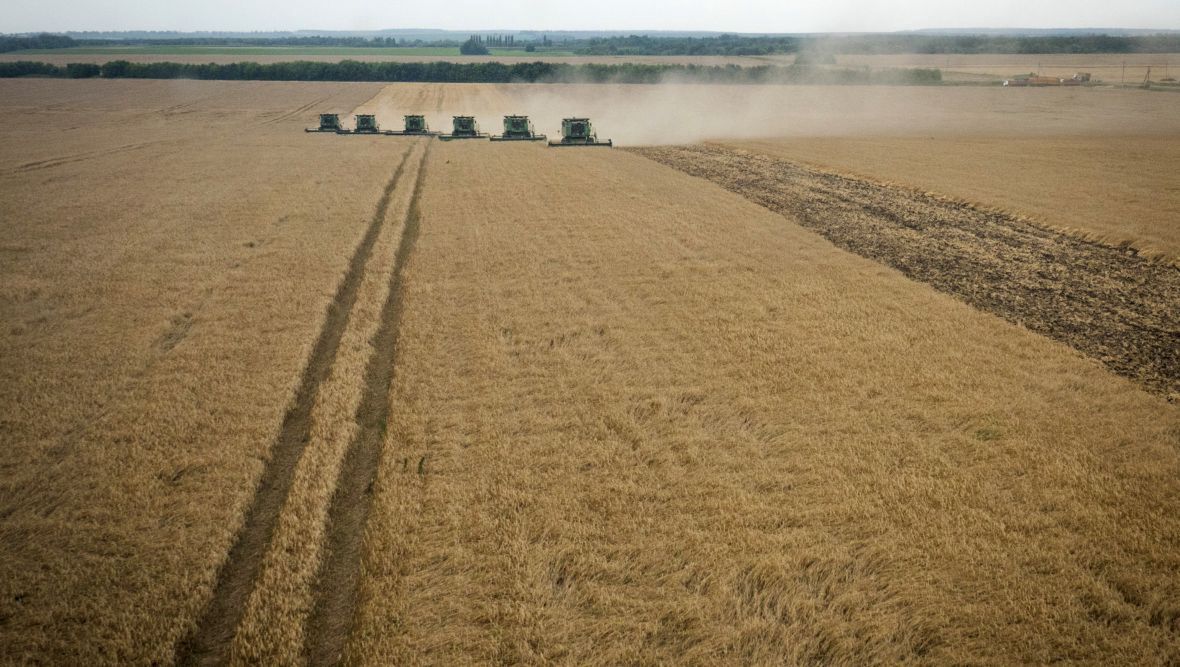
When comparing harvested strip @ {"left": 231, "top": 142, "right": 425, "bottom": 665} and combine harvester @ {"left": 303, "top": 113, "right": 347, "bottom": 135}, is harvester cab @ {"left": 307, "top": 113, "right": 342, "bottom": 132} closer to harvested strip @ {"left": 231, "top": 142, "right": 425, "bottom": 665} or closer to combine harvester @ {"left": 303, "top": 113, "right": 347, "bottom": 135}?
combine harvester @ {"left": 303, "top": 113, "right": 347, "bottom": 135}

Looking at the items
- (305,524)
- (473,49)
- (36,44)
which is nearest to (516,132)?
(305,524)

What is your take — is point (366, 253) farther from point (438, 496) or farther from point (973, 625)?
point (973, 625)

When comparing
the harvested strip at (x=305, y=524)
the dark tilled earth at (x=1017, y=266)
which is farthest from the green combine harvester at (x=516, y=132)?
the harvested strip at (x=305, y=524)

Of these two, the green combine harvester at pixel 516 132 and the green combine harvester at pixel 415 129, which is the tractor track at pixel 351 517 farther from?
the green combine harvester at pixel 415 129

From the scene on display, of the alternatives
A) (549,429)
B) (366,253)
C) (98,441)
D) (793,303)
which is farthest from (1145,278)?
(98,441)

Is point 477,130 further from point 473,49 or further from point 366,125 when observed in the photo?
point 473,49

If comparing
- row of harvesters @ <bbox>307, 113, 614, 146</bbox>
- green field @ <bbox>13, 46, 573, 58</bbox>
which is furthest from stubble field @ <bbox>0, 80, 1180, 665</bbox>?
green field @ <bbox>13, 46, 573, 58</bbox>
